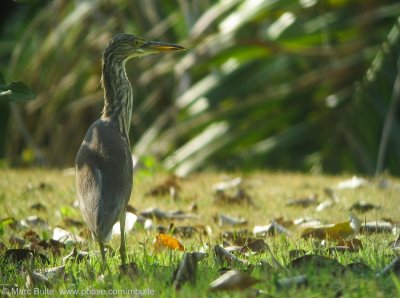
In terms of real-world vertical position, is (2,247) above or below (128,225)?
above

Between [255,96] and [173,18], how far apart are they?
1594 millimetres

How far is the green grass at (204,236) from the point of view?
3.57m

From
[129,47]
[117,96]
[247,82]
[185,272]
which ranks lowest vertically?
[185,272]

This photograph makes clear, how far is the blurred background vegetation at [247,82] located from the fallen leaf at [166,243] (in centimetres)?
479

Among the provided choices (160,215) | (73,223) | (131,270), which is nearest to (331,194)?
(160,215)

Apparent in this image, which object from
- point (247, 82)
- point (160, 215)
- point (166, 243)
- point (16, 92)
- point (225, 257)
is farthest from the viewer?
point (247, 82)

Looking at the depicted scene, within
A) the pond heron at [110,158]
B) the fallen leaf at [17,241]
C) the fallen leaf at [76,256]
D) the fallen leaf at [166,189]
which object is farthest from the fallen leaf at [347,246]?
the fallen leaf at [166,189]

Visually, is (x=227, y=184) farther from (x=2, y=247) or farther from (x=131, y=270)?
(x=131, y=270)

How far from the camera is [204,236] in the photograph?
5.32 metres

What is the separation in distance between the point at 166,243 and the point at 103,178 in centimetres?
61

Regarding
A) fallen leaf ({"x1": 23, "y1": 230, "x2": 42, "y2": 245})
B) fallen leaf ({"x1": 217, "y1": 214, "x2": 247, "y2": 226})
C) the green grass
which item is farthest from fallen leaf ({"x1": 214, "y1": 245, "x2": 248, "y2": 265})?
fallen leaf ({"x1": 217, "y1": 214, "x2": 247, "y2": 226})

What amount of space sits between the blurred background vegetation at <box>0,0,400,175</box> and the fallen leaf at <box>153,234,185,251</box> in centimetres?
479

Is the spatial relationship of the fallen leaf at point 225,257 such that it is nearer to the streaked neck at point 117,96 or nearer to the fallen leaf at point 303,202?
the streaked neck at point 117,96

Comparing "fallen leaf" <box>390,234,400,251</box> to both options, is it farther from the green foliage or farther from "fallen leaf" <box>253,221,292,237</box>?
the green foliage
